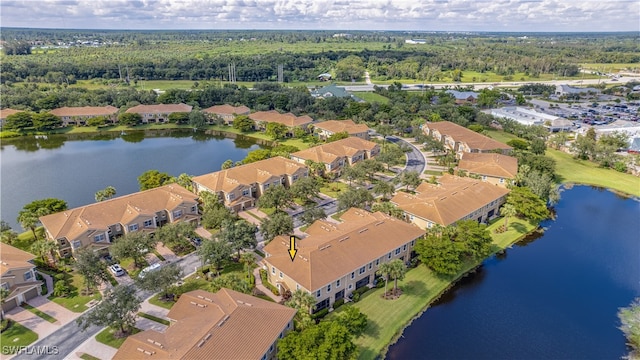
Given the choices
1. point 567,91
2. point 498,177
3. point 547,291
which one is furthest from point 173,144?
point 567,91

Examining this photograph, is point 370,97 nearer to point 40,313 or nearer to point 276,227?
point 276,227

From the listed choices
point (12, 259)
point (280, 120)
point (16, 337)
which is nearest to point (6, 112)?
point (280, 120)

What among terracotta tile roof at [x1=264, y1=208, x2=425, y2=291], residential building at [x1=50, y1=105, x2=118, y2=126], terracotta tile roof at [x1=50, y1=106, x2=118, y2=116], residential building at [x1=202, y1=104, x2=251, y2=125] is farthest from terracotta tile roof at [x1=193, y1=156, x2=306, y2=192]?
terracotta tile roof at [x1=50, y1=106, x2=118, y2=116]

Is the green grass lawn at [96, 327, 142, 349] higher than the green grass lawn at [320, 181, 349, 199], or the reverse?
the green grass lawn at [320, 181, 349, 199]

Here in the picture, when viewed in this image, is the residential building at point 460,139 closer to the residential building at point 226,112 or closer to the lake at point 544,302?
the lake at point 544,302

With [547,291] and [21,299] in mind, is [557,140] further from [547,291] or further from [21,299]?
[21,299]

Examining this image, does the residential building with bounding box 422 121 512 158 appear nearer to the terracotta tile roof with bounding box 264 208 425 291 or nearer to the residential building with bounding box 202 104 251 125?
the terracotta tile roof with bounding box 264 208 425 291
